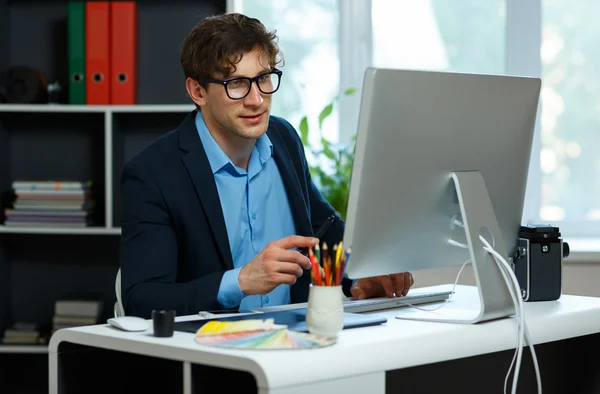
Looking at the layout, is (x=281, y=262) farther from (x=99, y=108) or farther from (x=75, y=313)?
(x=75, y=313)

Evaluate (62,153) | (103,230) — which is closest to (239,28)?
(103,230)

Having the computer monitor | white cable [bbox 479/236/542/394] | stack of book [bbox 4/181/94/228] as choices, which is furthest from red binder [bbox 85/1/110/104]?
white cable [bbox 479/236/542/394]

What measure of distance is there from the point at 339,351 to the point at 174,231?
0.74 metres

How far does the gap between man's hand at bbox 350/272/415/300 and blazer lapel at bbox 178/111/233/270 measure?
0.29 m

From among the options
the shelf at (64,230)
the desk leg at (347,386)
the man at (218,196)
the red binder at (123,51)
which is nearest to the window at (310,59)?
the red binder at (123,51)

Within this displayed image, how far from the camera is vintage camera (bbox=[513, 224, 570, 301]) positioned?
1980 mm

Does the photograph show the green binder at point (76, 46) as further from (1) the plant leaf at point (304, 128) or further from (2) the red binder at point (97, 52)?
(1) the plant leaf at point (304, 128)

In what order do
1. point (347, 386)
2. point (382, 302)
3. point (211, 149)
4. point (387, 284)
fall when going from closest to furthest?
point (347, 386)
point (382, 302)
point (387, 284)
point (211, 149)

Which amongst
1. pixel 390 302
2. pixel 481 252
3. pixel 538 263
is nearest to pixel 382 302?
pixel 390 302

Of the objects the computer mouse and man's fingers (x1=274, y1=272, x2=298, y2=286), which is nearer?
the computer mouse

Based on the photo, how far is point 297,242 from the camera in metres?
1.66

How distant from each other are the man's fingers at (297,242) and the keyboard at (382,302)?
0.64ft

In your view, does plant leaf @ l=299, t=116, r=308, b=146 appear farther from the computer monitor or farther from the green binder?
the computer monitor

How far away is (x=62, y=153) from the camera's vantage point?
11.9 feet
